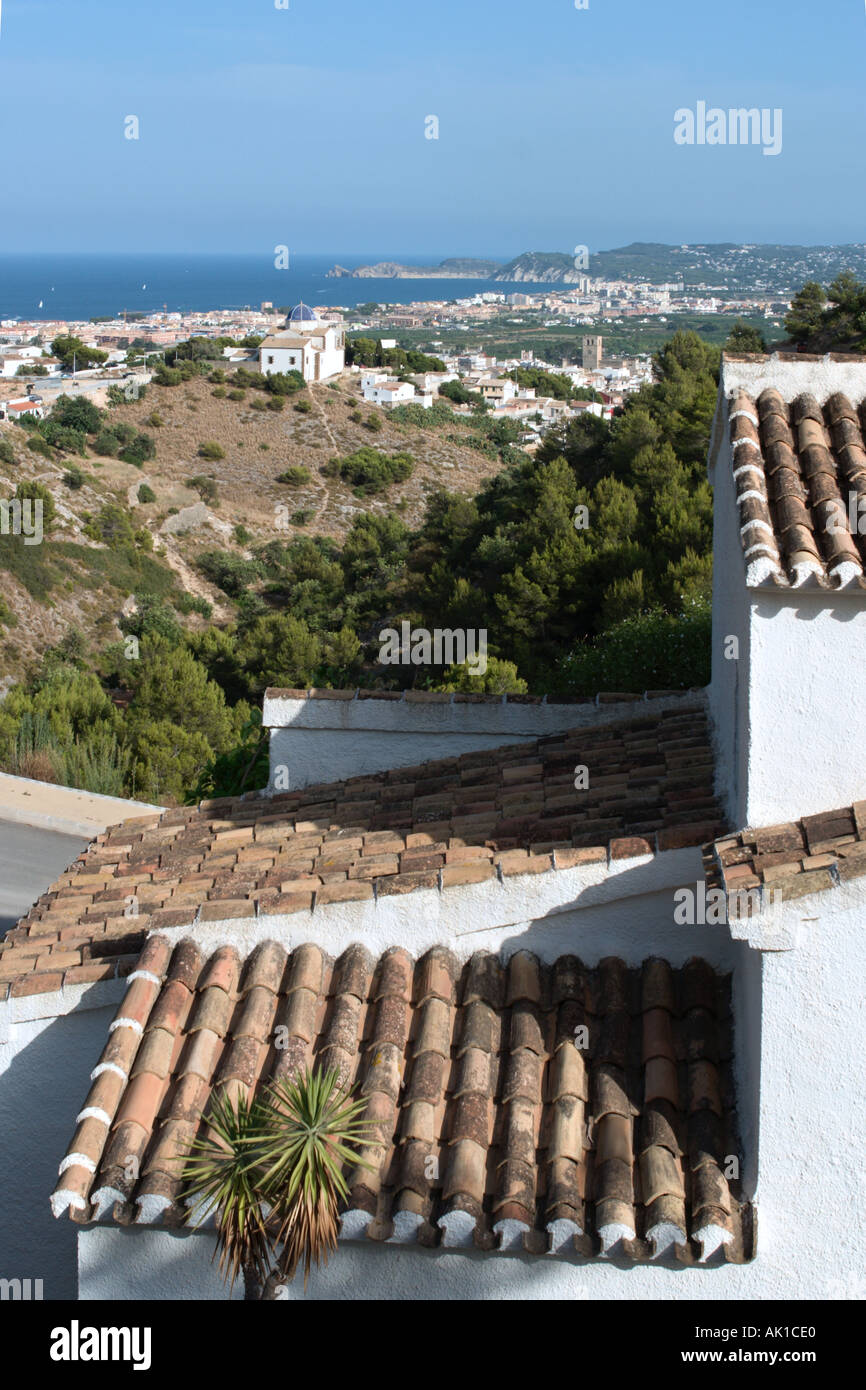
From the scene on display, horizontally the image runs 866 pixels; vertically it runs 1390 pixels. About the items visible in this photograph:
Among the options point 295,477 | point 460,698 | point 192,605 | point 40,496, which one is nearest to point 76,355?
point 295,477

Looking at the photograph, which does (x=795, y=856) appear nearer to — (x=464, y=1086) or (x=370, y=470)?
(x=464, y=1086)

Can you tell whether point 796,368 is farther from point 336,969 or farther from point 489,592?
point 489,592

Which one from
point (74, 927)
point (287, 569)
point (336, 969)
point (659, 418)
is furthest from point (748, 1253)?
point (287, 569)

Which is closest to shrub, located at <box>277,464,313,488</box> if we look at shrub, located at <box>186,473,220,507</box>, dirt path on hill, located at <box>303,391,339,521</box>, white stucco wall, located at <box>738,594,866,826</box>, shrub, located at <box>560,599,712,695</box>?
dirt path on hill, located at <box>303,391,339,521</box>

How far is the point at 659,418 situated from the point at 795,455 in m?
23.5

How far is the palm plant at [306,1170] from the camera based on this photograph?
439 cm

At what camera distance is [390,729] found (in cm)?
918

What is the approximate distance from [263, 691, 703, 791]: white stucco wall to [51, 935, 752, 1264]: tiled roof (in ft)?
11.2

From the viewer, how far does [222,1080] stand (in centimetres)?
521

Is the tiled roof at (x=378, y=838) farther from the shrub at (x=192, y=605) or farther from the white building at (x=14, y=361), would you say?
the white building at (x=14, y=361)

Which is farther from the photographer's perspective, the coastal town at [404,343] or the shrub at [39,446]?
the coastal town at [404,343]

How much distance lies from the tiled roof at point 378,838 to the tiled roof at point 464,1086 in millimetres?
447

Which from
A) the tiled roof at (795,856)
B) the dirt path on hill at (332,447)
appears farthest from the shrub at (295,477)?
the tiled roof at (795,856)

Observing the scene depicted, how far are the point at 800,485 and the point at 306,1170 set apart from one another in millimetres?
3646
